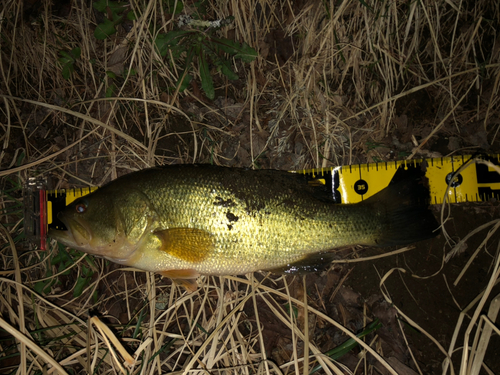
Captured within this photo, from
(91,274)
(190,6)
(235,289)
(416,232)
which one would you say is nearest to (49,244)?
(91,274)

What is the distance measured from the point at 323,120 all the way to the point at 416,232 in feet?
4.81

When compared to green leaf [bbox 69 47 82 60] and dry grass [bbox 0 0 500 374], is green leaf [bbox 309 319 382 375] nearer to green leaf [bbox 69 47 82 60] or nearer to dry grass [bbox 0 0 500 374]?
Answer: dry grass [bbox 0 0 500 374]

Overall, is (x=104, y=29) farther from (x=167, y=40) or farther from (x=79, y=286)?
(x=79, y=286)

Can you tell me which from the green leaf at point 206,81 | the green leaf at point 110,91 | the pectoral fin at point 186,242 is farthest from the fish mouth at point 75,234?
the green leaf at point 206,81

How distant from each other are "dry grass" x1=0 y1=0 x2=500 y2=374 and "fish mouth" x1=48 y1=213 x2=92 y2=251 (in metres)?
0.75

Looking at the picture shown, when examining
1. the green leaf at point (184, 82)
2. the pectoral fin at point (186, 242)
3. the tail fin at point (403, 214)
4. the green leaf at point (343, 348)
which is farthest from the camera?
the green leaf at point (184, 82)

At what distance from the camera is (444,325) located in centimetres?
292

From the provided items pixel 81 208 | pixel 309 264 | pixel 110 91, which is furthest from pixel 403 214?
pixel 110 91

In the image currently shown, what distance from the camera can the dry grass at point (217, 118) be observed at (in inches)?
119

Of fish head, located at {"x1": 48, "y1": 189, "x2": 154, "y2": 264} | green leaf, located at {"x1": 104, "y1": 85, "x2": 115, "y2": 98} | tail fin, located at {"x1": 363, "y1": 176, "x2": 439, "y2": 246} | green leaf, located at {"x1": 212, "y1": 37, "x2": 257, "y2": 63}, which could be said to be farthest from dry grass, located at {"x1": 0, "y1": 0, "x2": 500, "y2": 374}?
fish head, located at {"x1": 48, "y1": 189, "x2": 154, "y2": 264}

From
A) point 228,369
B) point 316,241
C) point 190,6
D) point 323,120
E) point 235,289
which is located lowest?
point 228,369

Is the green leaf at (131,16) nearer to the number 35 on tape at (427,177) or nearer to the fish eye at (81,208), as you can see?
the fish eye at (81,208)

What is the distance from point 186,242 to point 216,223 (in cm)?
31

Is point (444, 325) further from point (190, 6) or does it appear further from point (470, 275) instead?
point (190, 6)
